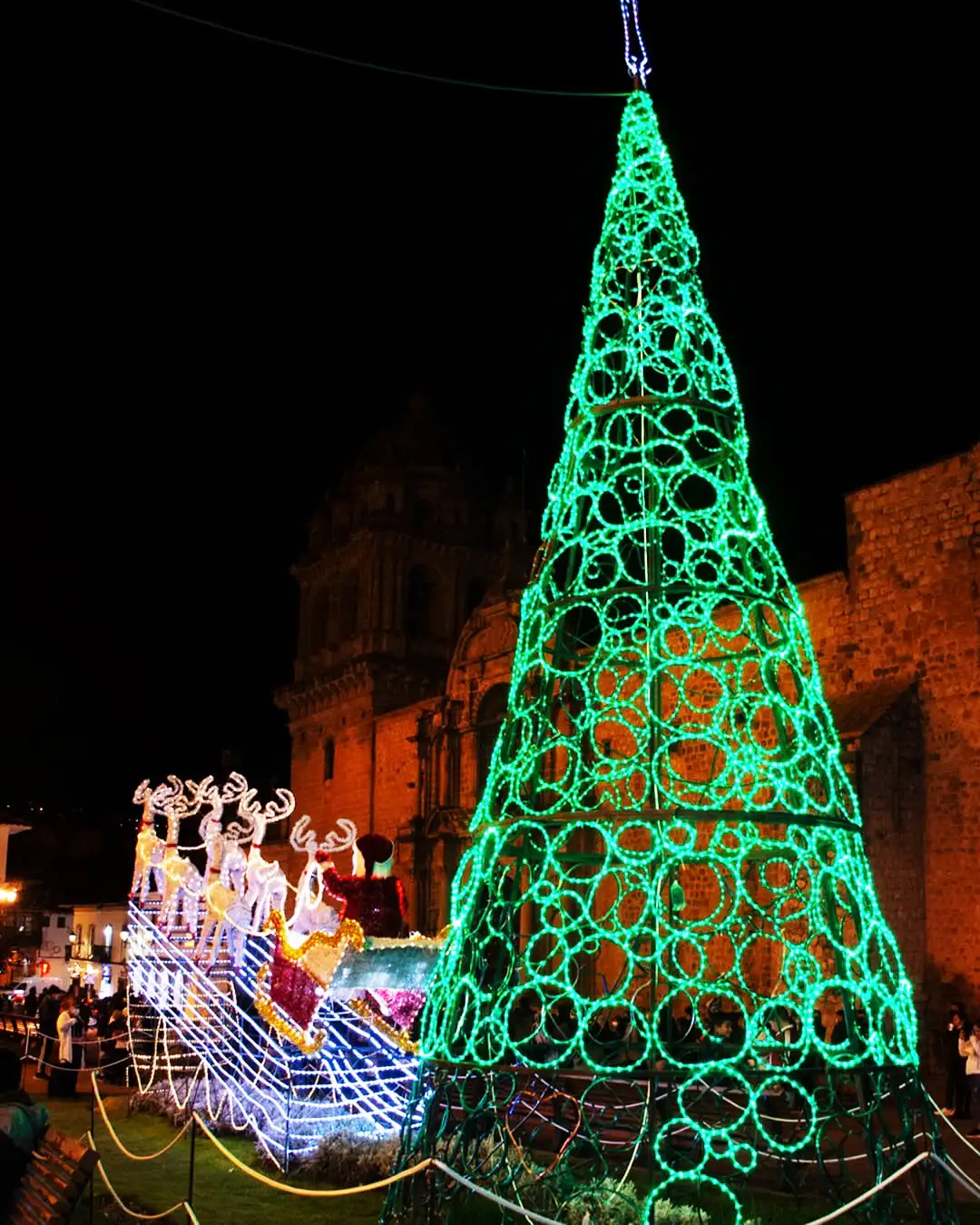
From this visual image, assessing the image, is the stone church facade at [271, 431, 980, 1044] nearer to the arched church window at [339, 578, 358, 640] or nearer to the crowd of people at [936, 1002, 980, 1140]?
the arched church window at [339, 578, 358, 640]

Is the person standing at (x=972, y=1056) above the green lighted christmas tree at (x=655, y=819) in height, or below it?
below

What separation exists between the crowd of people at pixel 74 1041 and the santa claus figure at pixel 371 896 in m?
5.18

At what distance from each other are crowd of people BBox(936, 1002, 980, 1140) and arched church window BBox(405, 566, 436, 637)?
76.5 feet

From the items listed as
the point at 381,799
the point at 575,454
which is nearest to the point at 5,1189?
the point at 575,454

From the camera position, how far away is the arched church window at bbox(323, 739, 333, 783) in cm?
3450

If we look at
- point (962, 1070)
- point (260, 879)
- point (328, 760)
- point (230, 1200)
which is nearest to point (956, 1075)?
point (962, 1070)

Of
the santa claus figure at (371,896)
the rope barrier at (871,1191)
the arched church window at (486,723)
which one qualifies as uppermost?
the arched church window at (486,723)

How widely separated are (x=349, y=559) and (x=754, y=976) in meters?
20.6

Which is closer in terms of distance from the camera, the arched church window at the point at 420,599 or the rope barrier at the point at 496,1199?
the rope barrier at the point at 496,1199

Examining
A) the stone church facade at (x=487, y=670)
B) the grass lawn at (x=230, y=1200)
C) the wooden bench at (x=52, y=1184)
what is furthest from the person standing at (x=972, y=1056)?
the wooden bench at (x=52, y=1184)

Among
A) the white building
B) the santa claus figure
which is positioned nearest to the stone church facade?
the white building

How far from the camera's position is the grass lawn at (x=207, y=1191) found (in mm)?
8570

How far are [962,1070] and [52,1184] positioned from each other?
9217 mm

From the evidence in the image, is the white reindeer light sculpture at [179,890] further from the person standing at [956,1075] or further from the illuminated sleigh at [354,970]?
the person standing at [956,1075]
